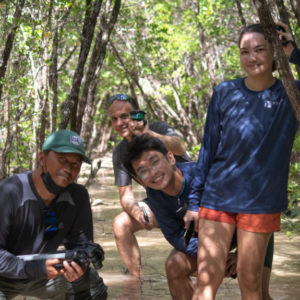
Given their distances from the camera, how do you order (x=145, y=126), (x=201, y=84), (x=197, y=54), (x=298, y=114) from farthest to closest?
(x=197, y=54)
(x=201, y=84)
(x=145, y=126)
(x=298, y=114)

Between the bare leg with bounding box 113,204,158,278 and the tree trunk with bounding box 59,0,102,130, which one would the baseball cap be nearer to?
the bare leg with bounding box 113,204,158,278

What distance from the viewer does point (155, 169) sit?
12.0 feet

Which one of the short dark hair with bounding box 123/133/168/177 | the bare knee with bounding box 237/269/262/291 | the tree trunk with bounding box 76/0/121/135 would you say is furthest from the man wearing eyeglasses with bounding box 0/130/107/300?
the tree trunk with bounding box 76/0/121/135

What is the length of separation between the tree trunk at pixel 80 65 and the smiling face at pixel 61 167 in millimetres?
2579

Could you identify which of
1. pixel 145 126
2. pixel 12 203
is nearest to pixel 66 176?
pixel 12 203

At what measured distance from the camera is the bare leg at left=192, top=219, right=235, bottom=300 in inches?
129

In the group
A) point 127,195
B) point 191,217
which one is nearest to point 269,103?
point 191,217

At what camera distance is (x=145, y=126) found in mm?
4395

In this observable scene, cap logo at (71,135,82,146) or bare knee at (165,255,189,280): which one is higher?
cap logo at (71,135,82,146)

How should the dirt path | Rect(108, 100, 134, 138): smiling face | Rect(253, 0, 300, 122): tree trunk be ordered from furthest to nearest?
1. Rect(108, 100, 134, 138): smiling face
2. the dirt path
3. Rect(253, 0, 300, 122): tree trunk

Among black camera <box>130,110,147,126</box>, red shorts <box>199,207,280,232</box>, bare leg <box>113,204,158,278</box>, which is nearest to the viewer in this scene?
red shorts <box>199,207,280,232</box>

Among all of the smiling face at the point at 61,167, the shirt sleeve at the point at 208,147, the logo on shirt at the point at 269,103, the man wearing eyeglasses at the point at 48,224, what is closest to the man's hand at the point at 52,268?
the man wearing eyeglasses at the point at 48,224

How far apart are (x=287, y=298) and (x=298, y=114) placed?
2.12 m

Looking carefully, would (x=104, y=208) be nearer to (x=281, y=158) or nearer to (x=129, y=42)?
(x=129, y=42)
